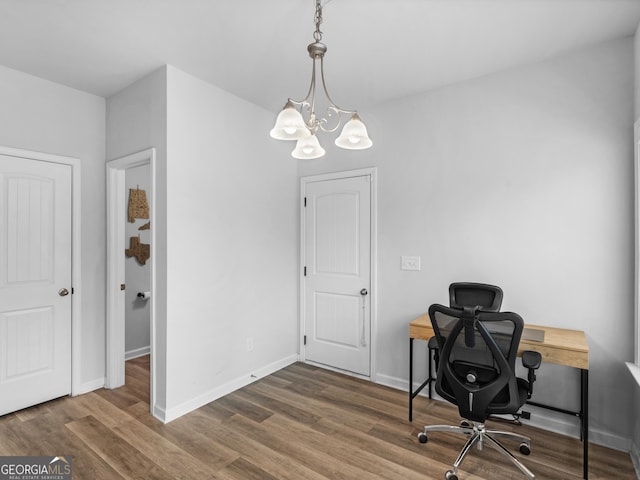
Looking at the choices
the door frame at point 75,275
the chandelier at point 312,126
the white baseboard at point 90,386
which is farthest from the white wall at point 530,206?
the door frame at point 75,275

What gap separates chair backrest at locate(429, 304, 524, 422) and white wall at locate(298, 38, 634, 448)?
89 cm

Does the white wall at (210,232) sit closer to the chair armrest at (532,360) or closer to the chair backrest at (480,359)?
the chair backrest at (480,359)

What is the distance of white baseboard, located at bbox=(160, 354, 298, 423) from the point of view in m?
2.73

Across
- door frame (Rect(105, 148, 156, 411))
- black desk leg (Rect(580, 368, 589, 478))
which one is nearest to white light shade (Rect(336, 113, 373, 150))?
black desk leg (Rect(580, 368, 589, 478))

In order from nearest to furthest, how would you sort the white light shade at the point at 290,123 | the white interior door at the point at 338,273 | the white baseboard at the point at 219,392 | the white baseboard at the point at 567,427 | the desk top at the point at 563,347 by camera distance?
1. the white light shade at the point at 290,123
2. the desk top at the point at 563,347
3. the white baseboard at the point at 567,427
4. the white baseboard at the point at 219,392
5. the white interior door at the point at 338,273

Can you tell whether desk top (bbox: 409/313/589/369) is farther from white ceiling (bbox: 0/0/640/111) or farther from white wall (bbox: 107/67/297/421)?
white wall (bbox: 107/67/297/421)

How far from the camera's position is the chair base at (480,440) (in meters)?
2.03

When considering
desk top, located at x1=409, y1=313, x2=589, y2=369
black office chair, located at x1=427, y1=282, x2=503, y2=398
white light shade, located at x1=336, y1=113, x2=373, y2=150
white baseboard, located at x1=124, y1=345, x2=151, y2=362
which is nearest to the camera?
white light shade, located at x1=336, y1=113, x2=373, y2=150

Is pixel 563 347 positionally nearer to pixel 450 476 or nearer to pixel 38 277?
pixel 450 476

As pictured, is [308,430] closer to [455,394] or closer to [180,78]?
[455,394]

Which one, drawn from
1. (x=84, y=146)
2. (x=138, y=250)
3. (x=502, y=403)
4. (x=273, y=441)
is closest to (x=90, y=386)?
(x=138, y=250)

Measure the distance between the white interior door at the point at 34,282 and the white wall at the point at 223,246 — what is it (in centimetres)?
111

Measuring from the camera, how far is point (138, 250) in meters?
4.20

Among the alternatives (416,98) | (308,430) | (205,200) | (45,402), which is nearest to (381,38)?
(416,98)
